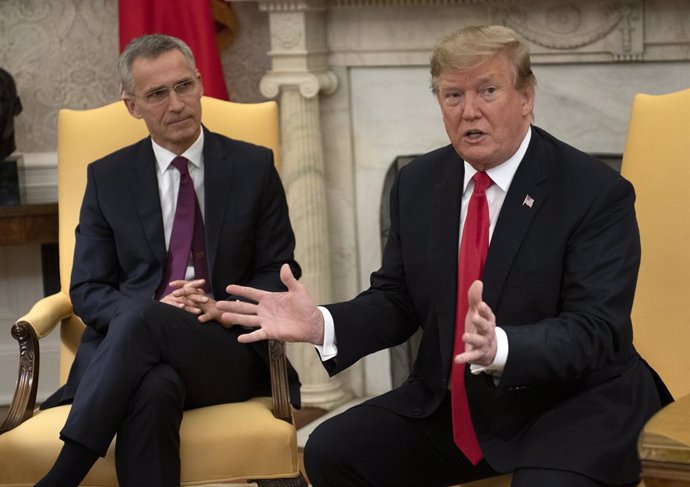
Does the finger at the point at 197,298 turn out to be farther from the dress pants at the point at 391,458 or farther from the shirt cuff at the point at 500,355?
the shirt cuff at the point at 500,355

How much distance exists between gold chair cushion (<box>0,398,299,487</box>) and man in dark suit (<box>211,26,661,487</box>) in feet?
1.07

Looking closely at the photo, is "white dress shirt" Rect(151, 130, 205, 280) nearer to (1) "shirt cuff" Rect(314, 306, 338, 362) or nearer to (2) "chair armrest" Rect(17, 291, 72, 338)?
(2) "chair armrest" Rect(17, 291, 72, 338)

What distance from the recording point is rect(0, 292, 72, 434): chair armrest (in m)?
3.14

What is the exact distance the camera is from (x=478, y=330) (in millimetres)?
2275

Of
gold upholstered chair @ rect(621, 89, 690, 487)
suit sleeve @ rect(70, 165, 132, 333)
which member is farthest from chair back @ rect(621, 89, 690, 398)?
suit sleeve @ rect(70, 165, 132, 333)

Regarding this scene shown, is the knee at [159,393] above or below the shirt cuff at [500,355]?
below

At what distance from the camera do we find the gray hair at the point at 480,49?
258 centimetres

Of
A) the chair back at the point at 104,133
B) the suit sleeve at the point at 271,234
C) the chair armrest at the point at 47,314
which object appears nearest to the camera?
the chair armrest at the point at 47,314

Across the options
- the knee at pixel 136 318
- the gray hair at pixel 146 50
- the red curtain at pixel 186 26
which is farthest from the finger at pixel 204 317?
the red curtain at pixel 186 26

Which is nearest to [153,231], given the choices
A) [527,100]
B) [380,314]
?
[380,314]

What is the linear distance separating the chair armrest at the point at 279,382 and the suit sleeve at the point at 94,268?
0.45 metres

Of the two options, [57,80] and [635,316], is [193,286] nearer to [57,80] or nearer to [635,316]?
[635,316]

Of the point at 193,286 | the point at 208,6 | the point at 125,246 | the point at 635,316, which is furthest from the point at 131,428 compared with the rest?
the point at 208,6

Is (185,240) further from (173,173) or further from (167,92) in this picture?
(167,92)
